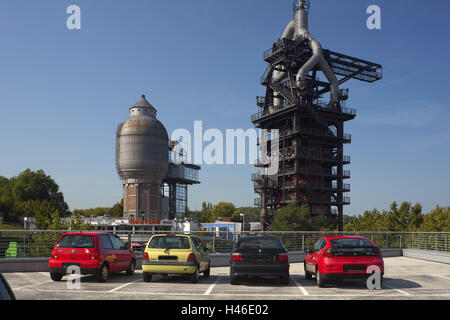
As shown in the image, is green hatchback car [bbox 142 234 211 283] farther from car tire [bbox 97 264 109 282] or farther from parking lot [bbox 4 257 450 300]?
car tire [bbox 97 264 109 282]

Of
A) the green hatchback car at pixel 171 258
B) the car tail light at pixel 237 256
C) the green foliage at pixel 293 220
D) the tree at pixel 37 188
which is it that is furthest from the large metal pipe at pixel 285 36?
the tree at pixel 37 188

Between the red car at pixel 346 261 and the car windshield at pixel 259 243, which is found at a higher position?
the car windshield at pixel 259 243

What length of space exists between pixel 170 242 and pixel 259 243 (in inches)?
108

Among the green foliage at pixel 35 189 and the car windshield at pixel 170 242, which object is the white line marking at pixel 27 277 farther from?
the green foliage at pixel 35 189

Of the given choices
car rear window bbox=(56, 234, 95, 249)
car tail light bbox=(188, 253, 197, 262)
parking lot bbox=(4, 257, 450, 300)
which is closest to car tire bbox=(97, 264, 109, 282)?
parking lot bbox=(4, 257, 450, 300)

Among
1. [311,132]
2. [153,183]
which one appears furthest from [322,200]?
[153,183]

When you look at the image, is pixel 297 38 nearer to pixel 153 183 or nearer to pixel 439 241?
pixel 153 183

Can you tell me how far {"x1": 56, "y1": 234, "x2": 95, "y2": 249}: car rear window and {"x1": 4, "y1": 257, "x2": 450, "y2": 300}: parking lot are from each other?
109 centimetres

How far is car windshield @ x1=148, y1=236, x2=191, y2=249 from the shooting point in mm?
13266

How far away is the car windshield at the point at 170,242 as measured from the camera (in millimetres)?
13266

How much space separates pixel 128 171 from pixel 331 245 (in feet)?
225

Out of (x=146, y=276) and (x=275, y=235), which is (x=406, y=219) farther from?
(x=146, y=276)

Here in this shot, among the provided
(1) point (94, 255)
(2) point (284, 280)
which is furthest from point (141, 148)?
(2) point (284, 280)

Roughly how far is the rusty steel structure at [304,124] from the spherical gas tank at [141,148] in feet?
58.6
